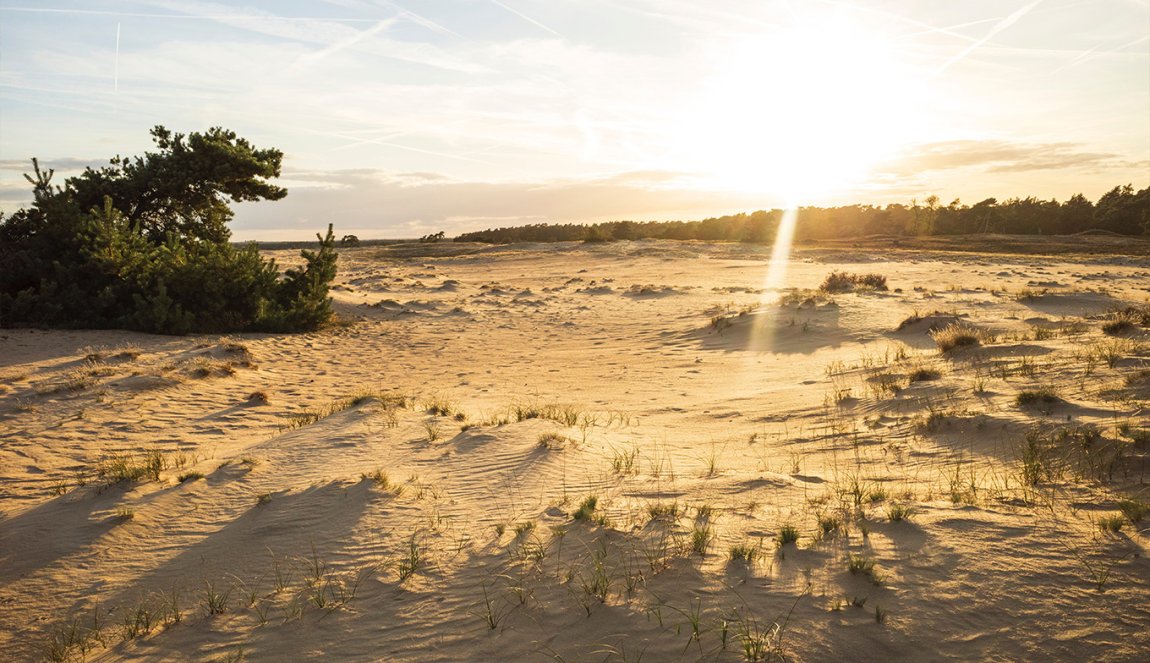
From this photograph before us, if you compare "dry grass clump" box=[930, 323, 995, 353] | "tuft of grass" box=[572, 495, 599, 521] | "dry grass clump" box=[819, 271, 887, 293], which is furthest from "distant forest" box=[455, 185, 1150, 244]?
"tuft of grass" box=[572, 495, 599, 521]

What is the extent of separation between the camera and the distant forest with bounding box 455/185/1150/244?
5338 centimetres

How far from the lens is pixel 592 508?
4.95 m

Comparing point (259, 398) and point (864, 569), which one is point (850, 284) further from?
point (864, 569)

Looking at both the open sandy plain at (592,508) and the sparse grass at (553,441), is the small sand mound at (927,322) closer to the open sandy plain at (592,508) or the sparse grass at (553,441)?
the open sandy plain at (592,508)

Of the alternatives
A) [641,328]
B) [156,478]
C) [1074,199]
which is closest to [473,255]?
[641,328]

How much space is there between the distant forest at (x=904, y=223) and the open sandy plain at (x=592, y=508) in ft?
136

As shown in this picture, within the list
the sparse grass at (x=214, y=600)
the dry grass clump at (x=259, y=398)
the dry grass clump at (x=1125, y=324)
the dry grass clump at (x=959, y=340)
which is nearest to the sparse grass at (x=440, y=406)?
the dry grass clump at (x=259, y=398)

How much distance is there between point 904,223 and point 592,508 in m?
66.3

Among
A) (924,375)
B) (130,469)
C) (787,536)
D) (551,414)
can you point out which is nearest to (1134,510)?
(787,536)

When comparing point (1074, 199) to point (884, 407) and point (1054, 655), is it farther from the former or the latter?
point (1054, 655)

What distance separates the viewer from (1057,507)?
167 inches

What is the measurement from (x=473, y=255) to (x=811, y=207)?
136 ft

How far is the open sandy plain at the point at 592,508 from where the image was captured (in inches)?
136

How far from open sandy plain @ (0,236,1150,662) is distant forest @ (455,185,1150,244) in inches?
1638
